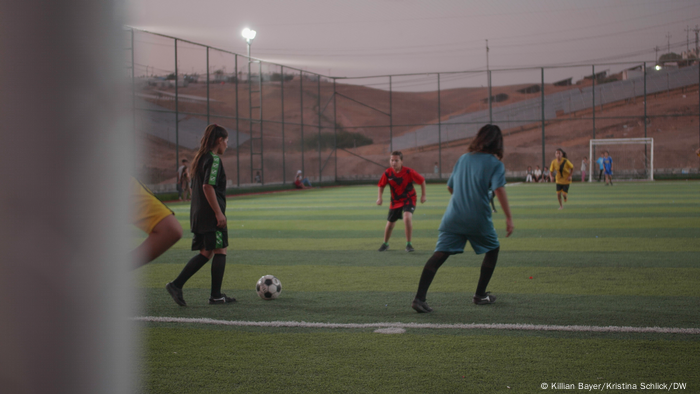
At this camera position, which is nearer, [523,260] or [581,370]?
[581,370]

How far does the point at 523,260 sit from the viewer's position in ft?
Result: 29.4

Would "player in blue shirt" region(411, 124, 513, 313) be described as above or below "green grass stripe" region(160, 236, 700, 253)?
above

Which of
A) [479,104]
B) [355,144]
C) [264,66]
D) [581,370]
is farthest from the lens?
[479,104]

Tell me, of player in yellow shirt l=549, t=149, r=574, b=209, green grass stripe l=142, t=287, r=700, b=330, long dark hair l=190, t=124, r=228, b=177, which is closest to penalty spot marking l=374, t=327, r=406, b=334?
green grass stripe l=142, t=287, r=700, b=330

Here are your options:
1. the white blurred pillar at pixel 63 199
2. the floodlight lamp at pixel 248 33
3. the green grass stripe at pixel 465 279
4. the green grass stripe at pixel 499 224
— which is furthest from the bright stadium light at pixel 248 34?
the white blurred pillar at pixel 63 199

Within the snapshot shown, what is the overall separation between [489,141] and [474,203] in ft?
2.08

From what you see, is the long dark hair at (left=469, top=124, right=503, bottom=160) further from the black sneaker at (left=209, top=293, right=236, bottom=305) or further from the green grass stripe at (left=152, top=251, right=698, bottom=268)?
the green grass stripe at (left=152, top=251, right=698, bottom=268)

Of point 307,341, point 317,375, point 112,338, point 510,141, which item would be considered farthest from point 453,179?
point 510,141

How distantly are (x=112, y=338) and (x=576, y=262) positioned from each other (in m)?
8.67

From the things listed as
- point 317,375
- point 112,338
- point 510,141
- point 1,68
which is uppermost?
point 510,141

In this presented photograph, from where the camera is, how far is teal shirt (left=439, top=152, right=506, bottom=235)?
5617 millimetres

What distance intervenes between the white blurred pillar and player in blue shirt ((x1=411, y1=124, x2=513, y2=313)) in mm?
4976

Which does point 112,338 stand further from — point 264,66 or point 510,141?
point 510,141

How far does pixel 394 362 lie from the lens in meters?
4.22
